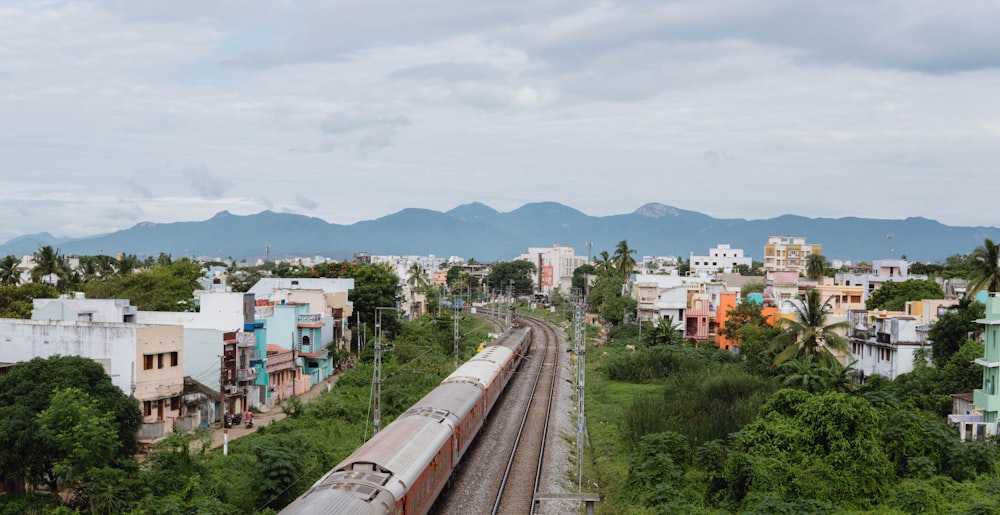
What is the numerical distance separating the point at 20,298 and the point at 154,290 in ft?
26.7

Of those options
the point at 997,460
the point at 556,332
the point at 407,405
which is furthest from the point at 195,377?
the point at 556,332

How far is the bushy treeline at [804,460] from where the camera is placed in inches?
943

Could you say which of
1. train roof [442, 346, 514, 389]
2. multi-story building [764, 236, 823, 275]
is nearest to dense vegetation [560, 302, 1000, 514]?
train roof [442, 346, 514, 389]

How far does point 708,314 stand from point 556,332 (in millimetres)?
22869

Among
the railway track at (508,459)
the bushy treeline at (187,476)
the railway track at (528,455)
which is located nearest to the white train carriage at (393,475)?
the railway track at (508,459)

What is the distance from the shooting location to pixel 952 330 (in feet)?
129

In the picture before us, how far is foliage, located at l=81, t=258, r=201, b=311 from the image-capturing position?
5603cm

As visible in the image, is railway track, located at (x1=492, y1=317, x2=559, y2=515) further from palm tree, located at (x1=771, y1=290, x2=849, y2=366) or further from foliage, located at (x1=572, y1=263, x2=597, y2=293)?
foliage, located at (x1=572, y1=263, x2=597, y2=293)

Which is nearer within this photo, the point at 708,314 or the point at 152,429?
the point at 152,429

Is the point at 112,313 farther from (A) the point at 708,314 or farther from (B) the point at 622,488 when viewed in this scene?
(A) the point at 708,314

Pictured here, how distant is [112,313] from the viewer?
4003cm

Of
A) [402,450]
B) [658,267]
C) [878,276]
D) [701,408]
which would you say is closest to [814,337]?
[701,408]

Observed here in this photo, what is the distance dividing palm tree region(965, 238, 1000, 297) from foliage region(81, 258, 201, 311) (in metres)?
48.8

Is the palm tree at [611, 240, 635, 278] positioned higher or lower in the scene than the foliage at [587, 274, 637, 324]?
higher
